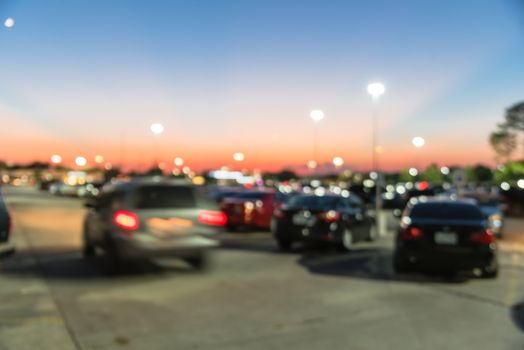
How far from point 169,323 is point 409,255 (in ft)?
15.4

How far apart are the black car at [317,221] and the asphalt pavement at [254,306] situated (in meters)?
1.16

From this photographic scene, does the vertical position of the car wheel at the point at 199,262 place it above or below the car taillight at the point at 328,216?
below

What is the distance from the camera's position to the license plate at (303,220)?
12.8 metres

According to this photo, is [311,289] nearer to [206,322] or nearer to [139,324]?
[206,322]

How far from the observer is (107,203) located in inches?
401

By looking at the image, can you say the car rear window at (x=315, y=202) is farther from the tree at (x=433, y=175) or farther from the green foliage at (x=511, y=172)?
the tree at (x=433, y=175)

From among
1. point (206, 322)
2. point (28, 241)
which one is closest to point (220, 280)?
point (206, 322)

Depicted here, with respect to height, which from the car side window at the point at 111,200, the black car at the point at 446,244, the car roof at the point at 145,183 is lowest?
the black car at the point at 446,244

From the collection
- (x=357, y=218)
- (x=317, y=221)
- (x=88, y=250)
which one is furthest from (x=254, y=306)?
(x=357, y=218)

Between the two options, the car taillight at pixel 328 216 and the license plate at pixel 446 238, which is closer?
the license plate at pixel 446 238

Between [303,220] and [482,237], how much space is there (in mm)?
4509

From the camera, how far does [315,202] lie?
13320 millimetres

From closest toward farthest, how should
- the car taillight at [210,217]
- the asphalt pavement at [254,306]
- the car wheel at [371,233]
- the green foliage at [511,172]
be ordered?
the asphalt pavement at [254,306] → the car taillight at [210,217] → the car wheel at [371,233] → the green foliage at [511,172]

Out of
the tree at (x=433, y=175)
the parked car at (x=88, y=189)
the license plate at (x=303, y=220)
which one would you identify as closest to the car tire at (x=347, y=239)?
the license plate at (x=303, y=220)
